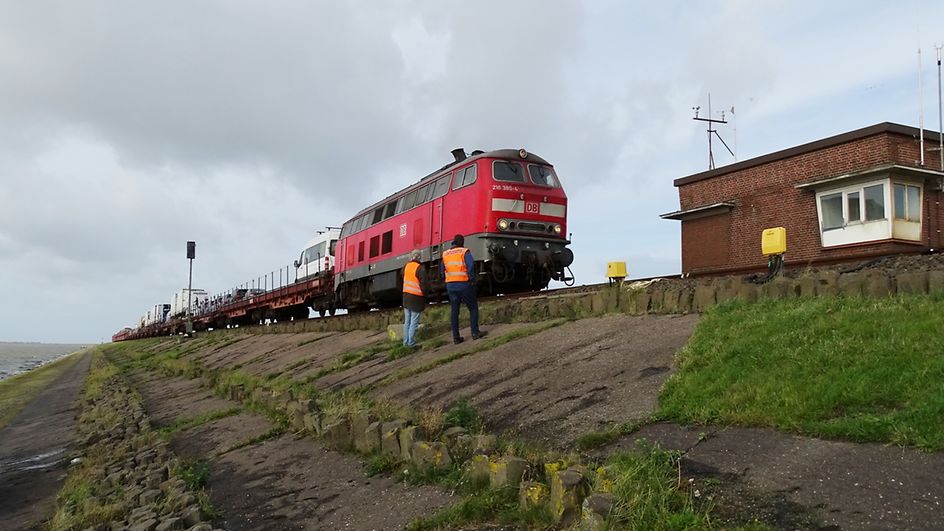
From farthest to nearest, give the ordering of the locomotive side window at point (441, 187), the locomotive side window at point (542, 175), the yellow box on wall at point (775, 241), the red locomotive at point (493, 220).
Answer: the locomotive side window at point (441, 187)
the locomotive side window at point (542, 175)
the red locomotive at point (493, 220)
the yellow box on wall at point (775, 241)

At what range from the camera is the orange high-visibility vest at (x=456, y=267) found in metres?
10.1

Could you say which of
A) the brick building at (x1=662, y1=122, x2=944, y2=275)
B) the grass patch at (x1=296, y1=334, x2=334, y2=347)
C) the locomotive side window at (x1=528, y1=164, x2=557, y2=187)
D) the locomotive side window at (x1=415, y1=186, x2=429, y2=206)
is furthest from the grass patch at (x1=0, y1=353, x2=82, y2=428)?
the brick building at (x1=662, y1=122, x2=944, y2=275)

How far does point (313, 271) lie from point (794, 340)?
23716 millimetres

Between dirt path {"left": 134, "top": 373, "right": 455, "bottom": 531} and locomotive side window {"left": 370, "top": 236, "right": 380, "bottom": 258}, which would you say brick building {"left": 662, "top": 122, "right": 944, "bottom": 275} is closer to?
locomotive side window {"left": 370, "top": 236, "right": 380, "bottom": 258}

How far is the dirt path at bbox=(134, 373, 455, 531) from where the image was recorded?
15.8 ft

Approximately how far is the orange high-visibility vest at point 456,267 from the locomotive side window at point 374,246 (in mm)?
9241

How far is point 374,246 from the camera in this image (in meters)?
19.6

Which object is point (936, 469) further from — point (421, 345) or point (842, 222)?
point (842, 222)

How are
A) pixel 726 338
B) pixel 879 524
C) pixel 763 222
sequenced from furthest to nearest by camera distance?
pixel 763 222 < pixel 726 338 < pixel 879 524

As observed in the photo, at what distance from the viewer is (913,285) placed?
246 inches

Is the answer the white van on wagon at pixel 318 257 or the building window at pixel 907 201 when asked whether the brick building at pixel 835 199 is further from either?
the white van on wagon at pixel 318 257

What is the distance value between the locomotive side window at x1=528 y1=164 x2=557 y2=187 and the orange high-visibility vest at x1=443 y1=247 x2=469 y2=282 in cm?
574

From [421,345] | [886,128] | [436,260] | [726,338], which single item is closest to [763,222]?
[886,128]

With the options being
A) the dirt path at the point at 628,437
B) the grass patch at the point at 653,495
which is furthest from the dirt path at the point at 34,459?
the grass patch at the point at 653,495
